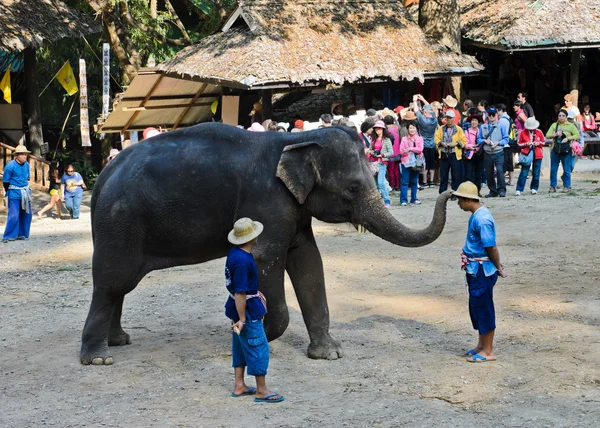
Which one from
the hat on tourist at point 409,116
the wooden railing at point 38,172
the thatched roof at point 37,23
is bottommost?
the wooden railing at point 38,172

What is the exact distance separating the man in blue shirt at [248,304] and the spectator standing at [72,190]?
12.2 meters

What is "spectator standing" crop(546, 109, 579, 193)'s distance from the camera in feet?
60.2

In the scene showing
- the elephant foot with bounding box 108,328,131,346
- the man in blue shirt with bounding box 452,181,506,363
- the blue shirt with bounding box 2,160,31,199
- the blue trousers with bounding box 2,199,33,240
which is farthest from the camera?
the blue shirt with bounding box 2,160,31,199

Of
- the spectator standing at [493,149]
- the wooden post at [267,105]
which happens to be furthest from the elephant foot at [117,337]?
the wooden post at [267,105]

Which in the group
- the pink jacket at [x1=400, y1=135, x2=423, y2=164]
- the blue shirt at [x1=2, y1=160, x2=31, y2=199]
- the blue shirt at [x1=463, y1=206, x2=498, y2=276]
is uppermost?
the pink jacket at [x1=400, y1=135, x2=423, y2=164]

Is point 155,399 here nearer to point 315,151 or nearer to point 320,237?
point 315,151

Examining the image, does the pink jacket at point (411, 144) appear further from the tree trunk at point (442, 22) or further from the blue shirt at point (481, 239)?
the blue shirt at point (481, 239)

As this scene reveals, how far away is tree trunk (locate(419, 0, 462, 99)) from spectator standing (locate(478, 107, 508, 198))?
5.09 meters

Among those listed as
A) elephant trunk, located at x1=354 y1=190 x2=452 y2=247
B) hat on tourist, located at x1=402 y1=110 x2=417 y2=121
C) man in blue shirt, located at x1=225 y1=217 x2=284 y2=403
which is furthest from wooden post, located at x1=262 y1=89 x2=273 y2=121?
man in blue shirt, located at x1=225 y1=217 x2=284 y2=403

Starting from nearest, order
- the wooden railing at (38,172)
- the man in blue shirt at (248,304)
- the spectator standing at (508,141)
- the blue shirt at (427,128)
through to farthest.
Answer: the man in blue shirt at (248,304)
the spectator standing at (508,141)
the blue shirt at (427,128)
the wooden railing at (38,172)

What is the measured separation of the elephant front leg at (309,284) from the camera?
870cm

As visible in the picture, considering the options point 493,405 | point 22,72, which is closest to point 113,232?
point 493,405

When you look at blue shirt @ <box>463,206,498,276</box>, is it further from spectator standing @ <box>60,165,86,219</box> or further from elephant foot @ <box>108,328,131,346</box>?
spectator standing @ <box>60,165,86,219</box>

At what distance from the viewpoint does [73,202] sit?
1919cm
